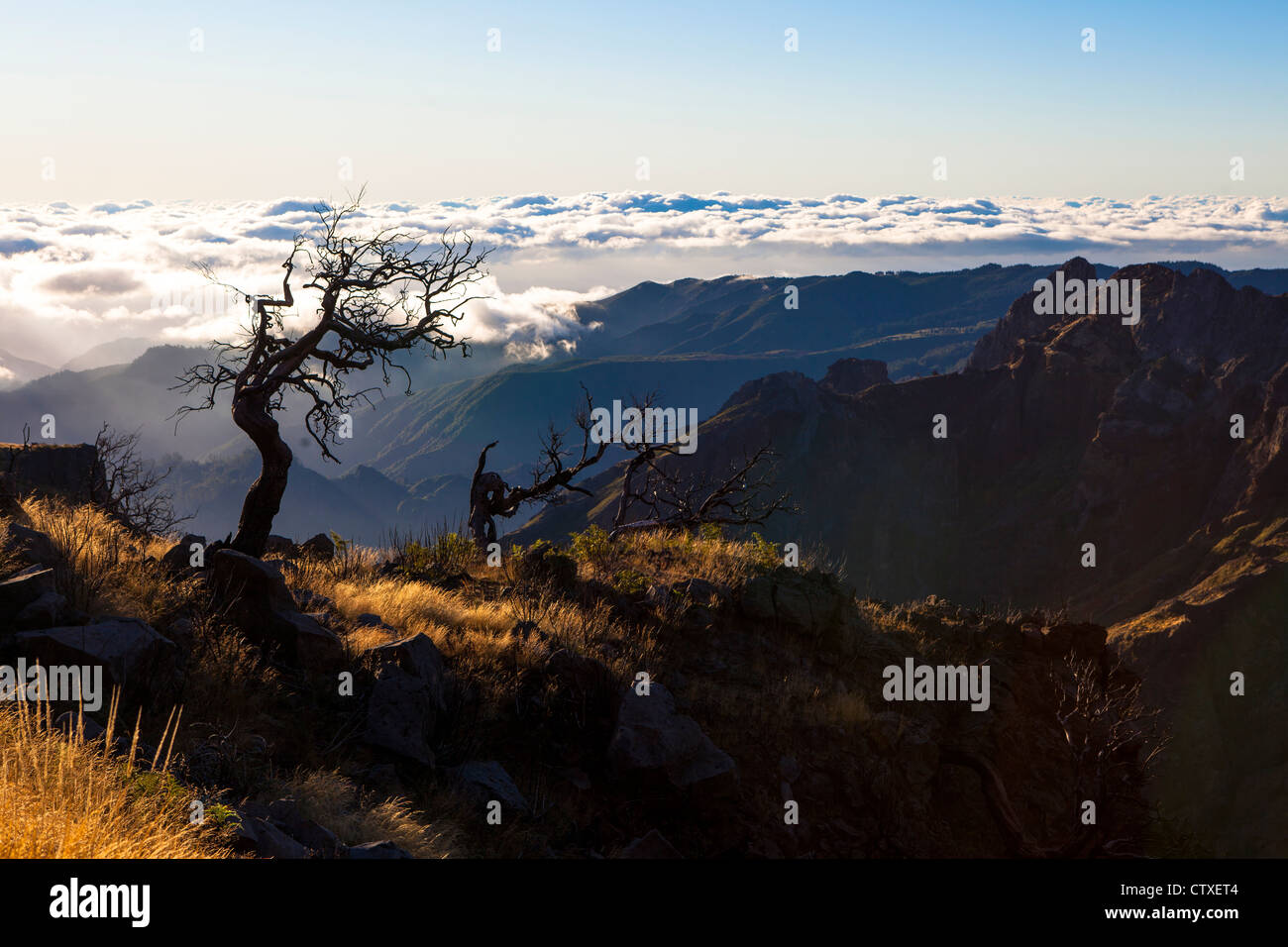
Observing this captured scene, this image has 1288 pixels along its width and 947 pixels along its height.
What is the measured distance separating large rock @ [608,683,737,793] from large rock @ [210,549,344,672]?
3.35m

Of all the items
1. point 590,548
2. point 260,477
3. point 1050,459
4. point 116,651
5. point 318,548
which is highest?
point 260,477

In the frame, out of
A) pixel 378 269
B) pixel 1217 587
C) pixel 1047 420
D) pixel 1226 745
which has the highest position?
pixel 378 269

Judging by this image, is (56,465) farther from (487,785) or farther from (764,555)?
(487,785)

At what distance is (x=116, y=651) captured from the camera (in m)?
7.97

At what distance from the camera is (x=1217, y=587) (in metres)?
99.6

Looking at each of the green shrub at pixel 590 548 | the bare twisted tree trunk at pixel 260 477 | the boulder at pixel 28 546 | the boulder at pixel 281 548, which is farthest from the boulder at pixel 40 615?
the green shrub at pixel 590 548

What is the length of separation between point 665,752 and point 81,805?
20.0ft

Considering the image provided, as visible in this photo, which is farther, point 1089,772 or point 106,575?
point 1089,772

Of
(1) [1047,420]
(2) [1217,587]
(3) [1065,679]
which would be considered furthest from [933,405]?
(3) [1065,679]

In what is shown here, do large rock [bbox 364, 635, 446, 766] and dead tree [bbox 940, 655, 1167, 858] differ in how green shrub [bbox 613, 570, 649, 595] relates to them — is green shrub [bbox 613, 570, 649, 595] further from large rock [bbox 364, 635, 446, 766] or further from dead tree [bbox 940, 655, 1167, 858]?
dead tree [bbox 940, 655, 1167, 858]

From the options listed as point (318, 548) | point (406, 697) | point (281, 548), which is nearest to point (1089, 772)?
point (406, 697)

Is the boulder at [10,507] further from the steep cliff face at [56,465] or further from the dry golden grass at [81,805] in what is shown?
the steep cliff face at [56,465]

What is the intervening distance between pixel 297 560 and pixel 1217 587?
111174 millimetres

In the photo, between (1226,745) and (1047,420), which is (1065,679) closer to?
(1226,745)
